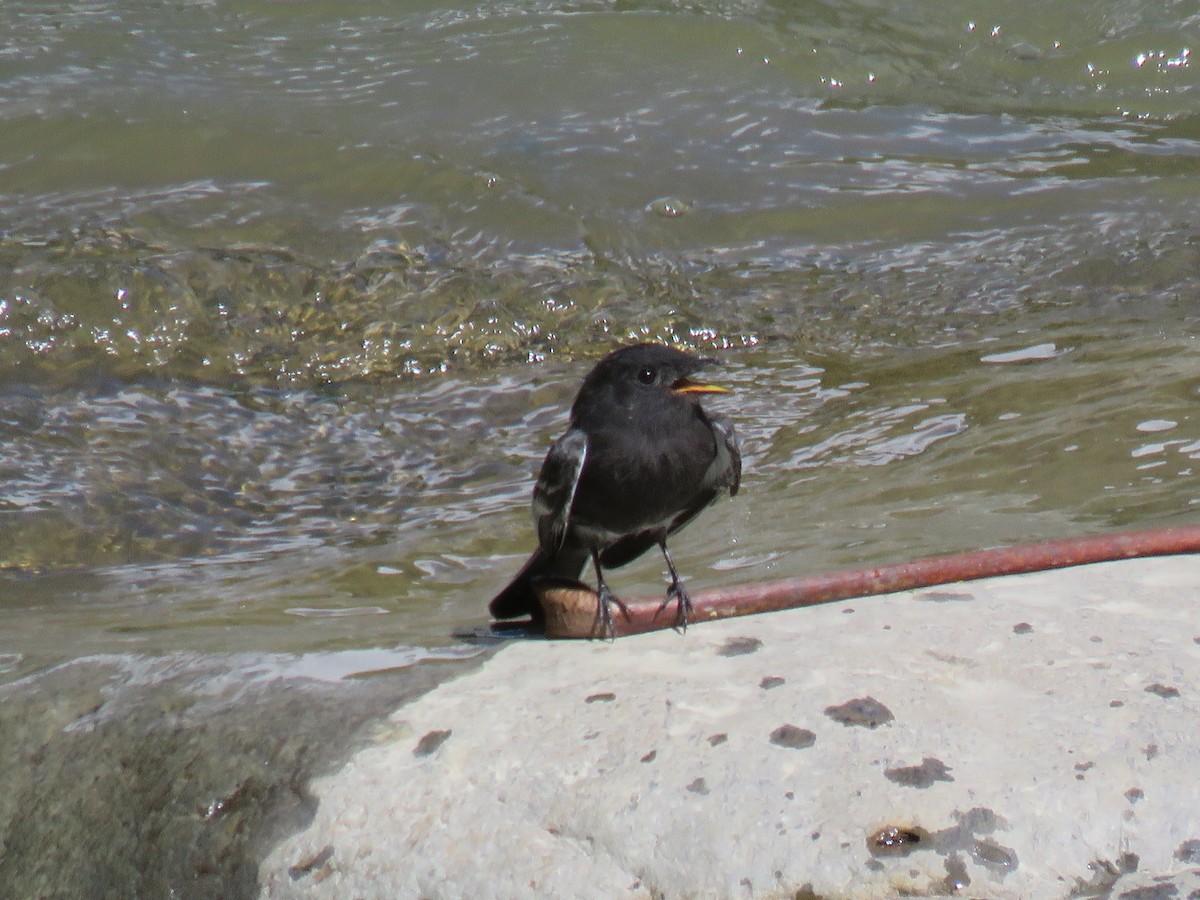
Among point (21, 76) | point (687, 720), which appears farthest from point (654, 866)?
point (21, 76)

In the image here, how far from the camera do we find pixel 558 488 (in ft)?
13.1

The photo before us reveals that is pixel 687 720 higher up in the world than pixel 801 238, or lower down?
higher up

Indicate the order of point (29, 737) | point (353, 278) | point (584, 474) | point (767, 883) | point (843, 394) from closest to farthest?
point (767, 883), point (29, 737), point (584, 474), point (843, 394), point (353, 278)

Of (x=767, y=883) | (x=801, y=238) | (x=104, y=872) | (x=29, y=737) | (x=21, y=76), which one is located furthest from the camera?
(x=21, y=76)

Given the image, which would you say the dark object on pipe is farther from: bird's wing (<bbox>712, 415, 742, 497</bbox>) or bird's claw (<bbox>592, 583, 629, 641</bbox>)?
bird's wing (<bbox>712, 415, 742, 497</bbox>)

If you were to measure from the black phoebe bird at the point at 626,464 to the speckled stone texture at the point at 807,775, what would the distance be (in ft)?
2.85

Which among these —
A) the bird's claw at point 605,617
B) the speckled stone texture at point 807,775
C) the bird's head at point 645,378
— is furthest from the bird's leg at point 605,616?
the bird's head at point 645,378

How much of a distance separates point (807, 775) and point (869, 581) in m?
1.00

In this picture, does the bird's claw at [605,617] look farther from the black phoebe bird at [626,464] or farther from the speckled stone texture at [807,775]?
the speckled stone texture at [807,775]

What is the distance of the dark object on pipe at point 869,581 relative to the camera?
346cm

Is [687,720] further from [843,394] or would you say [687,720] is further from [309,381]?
[309,381]

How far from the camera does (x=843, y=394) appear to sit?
6.84m

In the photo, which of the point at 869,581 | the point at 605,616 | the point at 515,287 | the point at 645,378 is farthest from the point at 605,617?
the point at 515,287

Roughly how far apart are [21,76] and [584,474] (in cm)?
772
